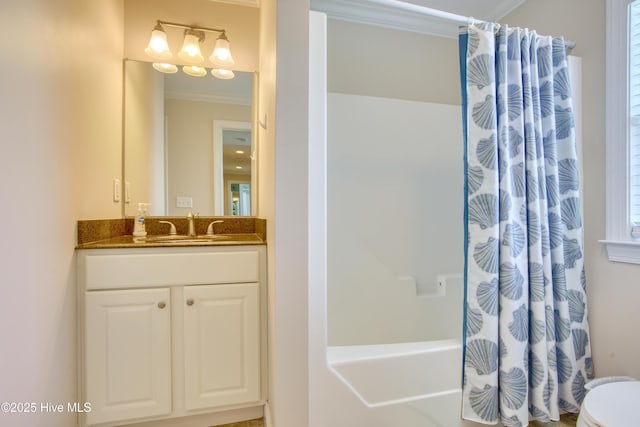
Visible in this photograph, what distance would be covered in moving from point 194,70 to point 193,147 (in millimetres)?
509

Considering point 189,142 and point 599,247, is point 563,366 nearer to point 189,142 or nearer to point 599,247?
point 599,247

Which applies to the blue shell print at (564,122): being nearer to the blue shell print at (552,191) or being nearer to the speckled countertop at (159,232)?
the blue shell print at (552,191)

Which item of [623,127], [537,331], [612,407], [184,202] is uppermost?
[623,127]

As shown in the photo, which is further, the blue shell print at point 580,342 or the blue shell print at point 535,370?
the blue shell print at point 580,342

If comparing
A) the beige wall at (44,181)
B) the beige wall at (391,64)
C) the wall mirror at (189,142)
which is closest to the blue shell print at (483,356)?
the wall mirror at (189,142)

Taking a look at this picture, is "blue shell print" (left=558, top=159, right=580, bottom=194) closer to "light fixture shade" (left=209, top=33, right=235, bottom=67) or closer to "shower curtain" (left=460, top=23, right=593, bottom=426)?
"shower curtain" (left=460, top=23, right=593, bottom=426)

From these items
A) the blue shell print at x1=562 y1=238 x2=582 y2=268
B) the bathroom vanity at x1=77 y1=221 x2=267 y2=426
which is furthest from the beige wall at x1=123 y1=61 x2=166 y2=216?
the blue shell print at x1=562 y1=238 x2=582 y2=268

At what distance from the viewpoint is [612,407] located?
88 cm

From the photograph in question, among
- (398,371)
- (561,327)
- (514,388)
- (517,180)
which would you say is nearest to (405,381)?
(398,371)

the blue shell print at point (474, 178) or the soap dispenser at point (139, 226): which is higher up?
the blue shell print at point (474, 178)

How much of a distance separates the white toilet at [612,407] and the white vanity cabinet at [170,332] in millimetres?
1270

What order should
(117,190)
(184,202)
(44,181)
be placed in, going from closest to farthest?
(44,181) < (117,190) < (184,202)

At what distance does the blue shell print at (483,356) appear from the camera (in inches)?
45.4

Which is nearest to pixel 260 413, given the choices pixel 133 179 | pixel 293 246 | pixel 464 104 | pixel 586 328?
pixel 293 246
